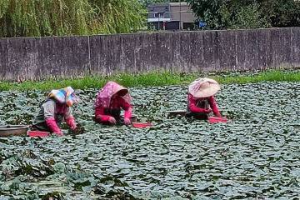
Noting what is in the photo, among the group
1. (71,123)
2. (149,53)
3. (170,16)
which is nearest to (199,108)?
(71,123)

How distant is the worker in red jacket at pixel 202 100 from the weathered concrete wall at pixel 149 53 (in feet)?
37.6

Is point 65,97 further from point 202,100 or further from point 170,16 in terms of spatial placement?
point 170,16

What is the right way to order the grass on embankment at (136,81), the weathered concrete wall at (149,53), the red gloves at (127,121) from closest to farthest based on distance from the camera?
the red gloves at (127,121)
the grass on embankment at (136,81)
the weathered concrete wall at (149,53)

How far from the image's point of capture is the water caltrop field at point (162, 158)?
709cm

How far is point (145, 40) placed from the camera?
25781 mm

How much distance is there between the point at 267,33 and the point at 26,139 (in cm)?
1862

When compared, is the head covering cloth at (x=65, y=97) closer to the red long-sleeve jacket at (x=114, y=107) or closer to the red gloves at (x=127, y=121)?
the red long-sleeve jacket at (x=114, y=107)

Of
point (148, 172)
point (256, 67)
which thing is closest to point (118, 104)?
point (148, 172)

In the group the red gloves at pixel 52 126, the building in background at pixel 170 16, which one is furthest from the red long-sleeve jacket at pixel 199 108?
the building in background at pixel 170 16

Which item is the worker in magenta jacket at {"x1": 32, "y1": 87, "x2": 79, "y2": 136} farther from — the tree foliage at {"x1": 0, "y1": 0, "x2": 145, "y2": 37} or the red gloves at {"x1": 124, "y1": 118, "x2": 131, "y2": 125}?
the tree foliage at {"x1": 0, "y1": 0, "x2": 145, "y2": 37}

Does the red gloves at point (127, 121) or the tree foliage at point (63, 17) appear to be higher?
the tree foliage at point (63, 17)

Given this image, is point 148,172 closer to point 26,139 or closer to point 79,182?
point 79,182

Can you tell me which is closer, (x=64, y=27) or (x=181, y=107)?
(x=181, y=107)

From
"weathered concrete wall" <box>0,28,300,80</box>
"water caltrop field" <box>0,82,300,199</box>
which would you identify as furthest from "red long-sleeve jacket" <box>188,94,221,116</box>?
"weathered concrete wall" <box>0,28,300,80</box>
